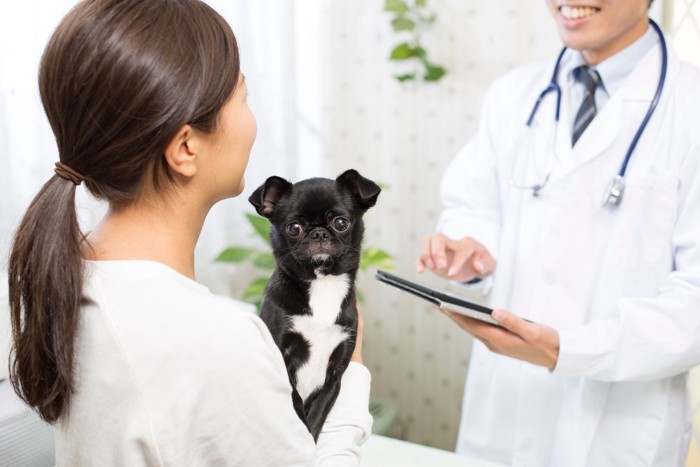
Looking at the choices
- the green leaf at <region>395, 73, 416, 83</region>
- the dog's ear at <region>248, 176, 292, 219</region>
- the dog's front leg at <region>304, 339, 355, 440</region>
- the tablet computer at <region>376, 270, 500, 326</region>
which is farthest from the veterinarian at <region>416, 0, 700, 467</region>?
the green leaf at <region>395, 73, 416, 83</region>

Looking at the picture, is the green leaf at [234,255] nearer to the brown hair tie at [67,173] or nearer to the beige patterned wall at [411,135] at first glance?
the beige patterned wall at [411,135]

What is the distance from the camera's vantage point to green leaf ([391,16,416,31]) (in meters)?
2.39

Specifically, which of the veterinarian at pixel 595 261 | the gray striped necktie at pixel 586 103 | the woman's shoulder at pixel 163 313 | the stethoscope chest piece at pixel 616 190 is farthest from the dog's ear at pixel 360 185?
the gray striped necktie at pixel 586 103

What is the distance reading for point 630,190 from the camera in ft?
4.58

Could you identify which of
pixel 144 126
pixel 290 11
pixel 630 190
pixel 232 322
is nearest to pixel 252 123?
pixel 144 126

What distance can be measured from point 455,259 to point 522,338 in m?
0.28

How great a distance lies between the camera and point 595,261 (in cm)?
146

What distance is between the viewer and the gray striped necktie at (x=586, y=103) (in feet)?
5.03

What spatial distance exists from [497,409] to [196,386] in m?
1.08

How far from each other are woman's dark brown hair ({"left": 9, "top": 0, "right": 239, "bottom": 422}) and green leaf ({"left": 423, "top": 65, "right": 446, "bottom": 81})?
177cm

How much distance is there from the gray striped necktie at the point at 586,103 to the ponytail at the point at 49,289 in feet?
3.88

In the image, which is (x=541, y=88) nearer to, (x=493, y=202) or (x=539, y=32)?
(x=493, y=202)

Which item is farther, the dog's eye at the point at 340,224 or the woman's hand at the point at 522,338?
the woman's hand at the point at 522,338

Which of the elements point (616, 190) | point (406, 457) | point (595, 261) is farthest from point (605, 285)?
point (406, 457)
